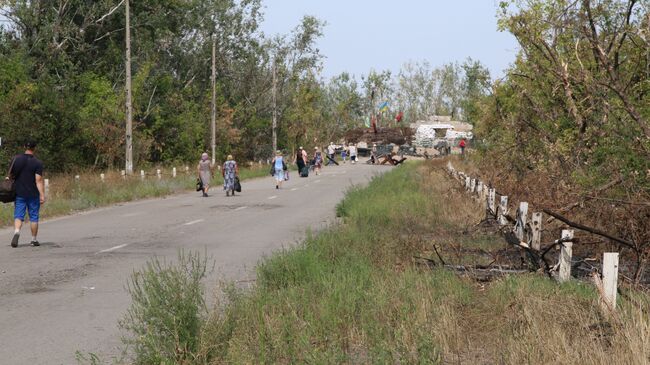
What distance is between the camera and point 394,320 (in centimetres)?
783

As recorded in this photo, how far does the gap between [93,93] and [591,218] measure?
39.0 metres

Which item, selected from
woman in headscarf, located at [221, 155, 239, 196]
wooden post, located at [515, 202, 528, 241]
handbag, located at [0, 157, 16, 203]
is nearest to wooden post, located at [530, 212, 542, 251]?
wooden post, located at [515, 202, 528, 241]

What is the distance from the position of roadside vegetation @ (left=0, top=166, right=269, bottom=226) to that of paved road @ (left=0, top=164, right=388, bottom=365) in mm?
840

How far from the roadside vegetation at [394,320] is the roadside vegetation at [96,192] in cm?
1304

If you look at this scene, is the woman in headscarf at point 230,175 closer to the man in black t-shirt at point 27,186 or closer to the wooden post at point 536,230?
the man in black t-shirt at point 27,186

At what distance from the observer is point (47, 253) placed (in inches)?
582

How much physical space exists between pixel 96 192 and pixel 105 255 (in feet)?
53.5

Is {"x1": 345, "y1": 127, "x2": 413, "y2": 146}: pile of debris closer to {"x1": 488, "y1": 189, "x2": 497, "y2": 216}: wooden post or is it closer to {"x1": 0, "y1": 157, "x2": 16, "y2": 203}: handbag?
{"x1": 488, "y1": 189, "x2": 497, "y2": 216}: wooden post

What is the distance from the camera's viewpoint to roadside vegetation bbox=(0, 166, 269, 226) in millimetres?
24466

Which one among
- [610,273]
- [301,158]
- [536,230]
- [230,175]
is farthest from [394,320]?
[301,158]

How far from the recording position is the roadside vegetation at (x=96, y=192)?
80.3 ft

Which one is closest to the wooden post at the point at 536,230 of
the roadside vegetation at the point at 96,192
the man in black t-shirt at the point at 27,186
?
the man in black t-shirt at the point at 27,186

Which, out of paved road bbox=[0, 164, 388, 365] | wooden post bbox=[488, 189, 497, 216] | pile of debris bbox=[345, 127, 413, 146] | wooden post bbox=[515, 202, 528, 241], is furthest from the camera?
pile of debris bbox=[345, 127, 413, 146]

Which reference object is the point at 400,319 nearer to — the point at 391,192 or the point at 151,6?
the point at 391,192
